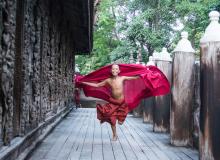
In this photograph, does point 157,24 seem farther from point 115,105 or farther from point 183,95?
point 183,95

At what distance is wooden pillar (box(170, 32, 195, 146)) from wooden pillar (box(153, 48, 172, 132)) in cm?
177

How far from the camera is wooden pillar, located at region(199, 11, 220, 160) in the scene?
5660mm

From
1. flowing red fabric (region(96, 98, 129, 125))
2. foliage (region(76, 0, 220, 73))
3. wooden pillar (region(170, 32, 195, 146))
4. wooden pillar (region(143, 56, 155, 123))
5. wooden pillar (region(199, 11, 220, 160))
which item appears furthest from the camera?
foliage (region(76, 0, 220, 73))

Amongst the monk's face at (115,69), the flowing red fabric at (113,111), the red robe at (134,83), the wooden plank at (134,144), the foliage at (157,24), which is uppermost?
the foliage at (157,24)

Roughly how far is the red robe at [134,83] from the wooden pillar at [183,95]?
1.34 m

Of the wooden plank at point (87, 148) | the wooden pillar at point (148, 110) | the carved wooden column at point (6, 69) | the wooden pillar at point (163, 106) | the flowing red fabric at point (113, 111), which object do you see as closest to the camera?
the carved wooden column at point (6, 69)

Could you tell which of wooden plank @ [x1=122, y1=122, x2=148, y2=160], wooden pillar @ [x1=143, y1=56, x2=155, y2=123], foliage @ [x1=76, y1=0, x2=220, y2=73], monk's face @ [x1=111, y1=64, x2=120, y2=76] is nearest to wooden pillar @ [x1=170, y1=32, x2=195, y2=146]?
wooden plank @ [x1=122, y1=122, x2=148, y2=160]

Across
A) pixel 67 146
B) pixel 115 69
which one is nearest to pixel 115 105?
pixel 115 69

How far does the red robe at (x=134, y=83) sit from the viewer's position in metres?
9.51

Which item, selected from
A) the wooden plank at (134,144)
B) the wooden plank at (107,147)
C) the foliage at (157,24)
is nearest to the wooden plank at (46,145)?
the wooden plank at (107,147)

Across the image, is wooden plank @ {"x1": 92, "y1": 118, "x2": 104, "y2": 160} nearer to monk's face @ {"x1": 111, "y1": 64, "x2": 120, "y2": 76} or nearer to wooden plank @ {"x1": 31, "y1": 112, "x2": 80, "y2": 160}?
wooden plank @ {"x1": 31, "y1": 112, "x2": 80, "y2": 160}

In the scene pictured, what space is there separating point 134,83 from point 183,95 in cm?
262

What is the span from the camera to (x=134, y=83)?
10547 millimetres

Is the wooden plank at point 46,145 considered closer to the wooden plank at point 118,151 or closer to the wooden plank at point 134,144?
the wooden plank at point 118,151
